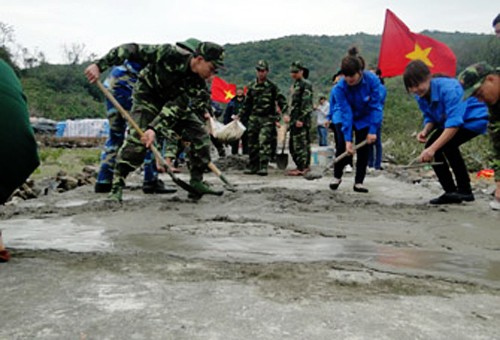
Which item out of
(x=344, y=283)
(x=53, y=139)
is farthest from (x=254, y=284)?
(x=53, y=139)

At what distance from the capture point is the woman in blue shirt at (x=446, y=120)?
15.2 ft

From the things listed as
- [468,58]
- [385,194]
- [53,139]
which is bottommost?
[53,139]

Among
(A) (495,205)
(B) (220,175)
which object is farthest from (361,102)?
(A) (495,205)

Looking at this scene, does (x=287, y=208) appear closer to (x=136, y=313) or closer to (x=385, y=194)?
(x=385, y=194)

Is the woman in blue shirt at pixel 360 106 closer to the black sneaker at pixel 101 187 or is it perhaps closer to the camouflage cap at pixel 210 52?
the camouflage cap at pixel 210 52

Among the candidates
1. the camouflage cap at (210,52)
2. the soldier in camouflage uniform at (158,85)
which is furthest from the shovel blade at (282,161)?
the camouflage cap at (210,52)

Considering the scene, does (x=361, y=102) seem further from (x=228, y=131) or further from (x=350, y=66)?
(x=228, y=131)

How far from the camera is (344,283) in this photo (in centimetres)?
220

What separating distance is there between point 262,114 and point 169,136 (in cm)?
380

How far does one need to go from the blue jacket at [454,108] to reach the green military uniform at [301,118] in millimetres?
3650

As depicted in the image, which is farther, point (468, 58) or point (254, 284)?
point (468, 58)

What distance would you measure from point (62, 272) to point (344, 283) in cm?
118

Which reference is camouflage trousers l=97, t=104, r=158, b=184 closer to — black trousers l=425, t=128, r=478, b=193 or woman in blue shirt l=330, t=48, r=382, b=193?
woman in blue shirt l=330, t=48, r=382, b=193

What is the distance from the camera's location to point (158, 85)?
4.72 m
